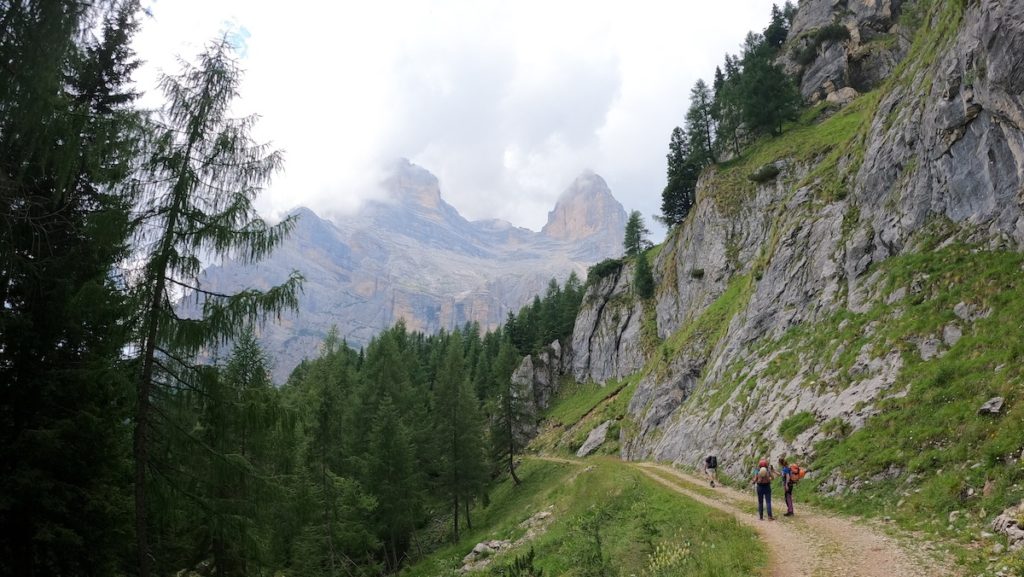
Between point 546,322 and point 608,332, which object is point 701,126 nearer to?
point 608,332

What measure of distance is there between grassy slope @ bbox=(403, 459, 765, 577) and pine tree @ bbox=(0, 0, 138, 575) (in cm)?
1142

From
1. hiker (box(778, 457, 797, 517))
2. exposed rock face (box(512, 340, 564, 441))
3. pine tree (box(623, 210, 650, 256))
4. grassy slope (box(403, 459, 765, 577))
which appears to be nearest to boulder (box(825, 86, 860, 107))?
pine tree (box(623, 210, 650, 256))

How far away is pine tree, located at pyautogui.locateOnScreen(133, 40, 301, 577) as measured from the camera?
1075 cm

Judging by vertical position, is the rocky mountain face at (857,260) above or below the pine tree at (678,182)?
below

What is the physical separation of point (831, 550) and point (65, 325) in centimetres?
1819

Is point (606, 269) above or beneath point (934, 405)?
above

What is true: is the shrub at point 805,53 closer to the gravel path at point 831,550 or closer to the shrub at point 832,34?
the shrub at point 832,34

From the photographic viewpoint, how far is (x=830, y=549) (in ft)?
34.4

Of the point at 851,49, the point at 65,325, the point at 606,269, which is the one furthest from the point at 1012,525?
the point at 606,269

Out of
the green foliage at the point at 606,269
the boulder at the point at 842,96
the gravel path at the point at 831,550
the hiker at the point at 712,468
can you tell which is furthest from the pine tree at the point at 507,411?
the boulder at the point at 842,96

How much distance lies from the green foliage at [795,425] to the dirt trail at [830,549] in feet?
14.2

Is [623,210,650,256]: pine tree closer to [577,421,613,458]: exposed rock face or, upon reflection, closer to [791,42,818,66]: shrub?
[791,42,818,66]: shrub

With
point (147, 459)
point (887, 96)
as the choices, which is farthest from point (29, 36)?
point (887, 96)

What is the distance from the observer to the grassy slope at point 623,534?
10.3 metres
